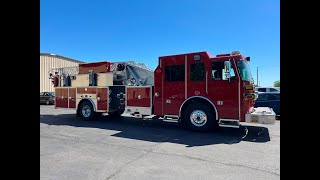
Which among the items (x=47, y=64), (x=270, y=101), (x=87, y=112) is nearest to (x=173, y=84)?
(x=87, y=112)

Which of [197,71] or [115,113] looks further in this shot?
[115,113]

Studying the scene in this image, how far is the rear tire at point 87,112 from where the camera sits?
10875mm

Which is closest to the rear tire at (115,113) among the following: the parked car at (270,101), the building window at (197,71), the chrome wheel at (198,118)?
the chrome wheel at (198,118)

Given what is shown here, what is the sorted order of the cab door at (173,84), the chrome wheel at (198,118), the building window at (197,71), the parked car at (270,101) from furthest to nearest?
1. the parked car at (270,101)
2. the cab door at (173,84)
3. the building window at (197,71)
4. the chrome wheel at (198,118)

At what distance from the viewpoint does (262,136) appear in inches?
297

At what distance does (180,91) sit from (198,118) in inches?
47.0

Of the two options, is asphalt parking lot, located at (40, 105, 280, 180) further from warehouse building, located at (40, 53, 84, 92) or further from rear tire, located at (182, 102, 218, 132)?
warehouse building, located at (40, 53, 84, 92)

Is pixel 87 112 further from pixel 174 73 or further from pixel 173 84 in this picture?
pixel 174 73

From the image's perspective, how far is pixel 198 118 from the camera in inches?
319

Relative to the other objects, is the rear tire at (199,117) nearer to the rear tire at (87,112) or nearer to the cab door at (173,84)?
the cab door at (173,84)

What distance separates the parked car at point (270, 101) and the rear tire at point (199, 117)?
5650 millimetres

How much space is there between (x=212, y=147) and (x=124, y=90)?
5.36 meters
